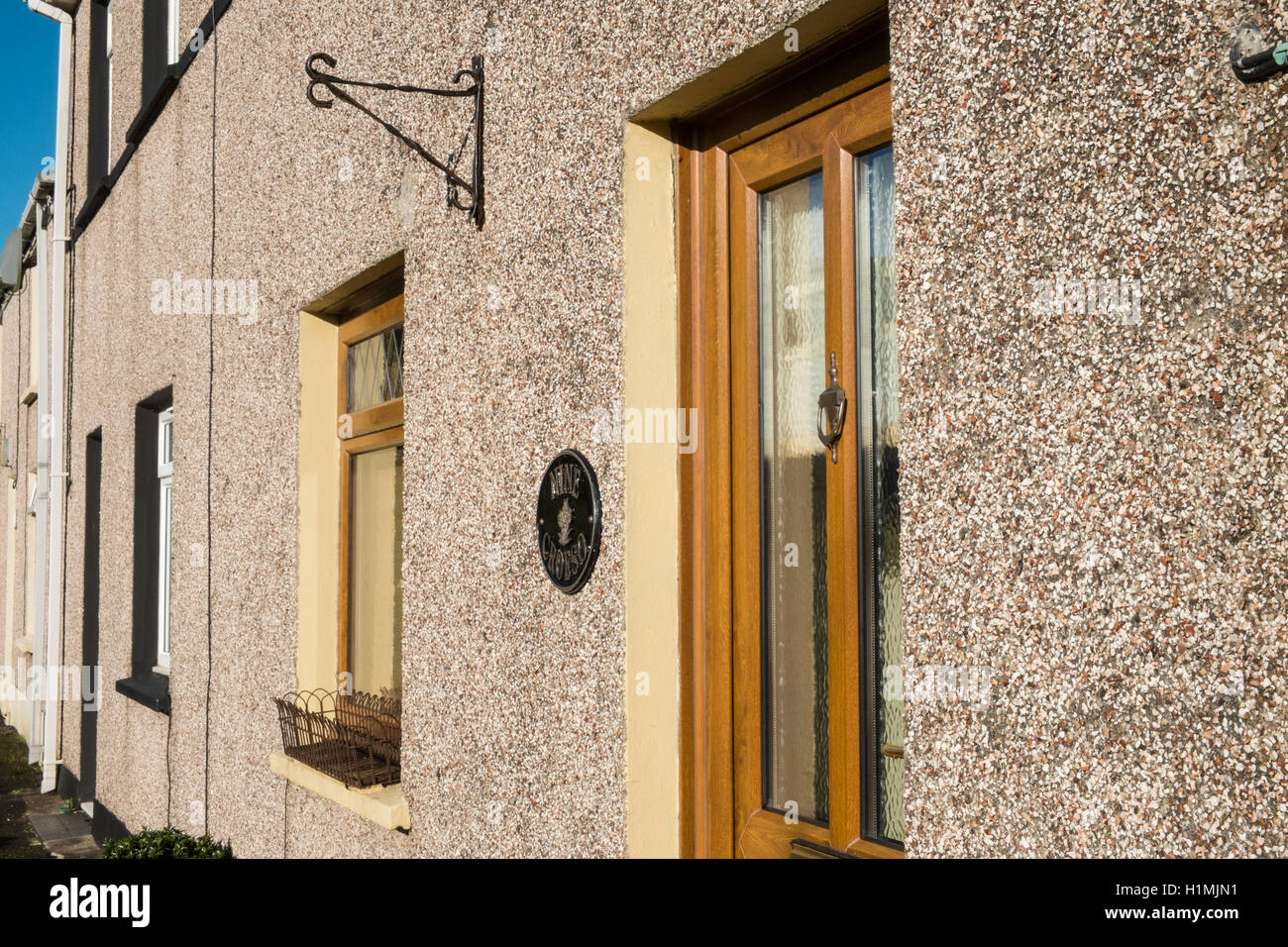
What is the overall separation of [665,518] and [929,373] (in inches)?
36.5

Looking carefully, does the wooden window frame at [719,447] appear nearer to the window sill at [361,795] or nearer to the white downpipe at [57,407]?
the window sill at [361,795]

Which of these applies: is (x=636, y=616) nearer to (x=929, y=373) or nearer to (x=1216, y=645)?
(x=929, y=373)

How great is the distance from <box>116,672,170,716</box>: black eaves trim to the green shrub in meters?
0.88

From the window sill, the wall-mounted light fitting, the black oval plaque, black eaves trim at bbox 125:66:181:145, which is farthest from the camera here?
black eaves trim at bbox 125:66:181:145

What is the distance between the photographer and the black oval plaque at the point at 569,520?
271 cm

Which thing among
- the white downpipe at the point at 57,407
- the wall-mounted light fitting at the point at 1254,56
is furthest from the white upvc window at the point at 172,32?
the wall-mounted light fitting at the point at 1254,56

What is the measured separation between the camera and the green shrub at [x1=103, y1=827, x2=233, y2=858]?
5141mm

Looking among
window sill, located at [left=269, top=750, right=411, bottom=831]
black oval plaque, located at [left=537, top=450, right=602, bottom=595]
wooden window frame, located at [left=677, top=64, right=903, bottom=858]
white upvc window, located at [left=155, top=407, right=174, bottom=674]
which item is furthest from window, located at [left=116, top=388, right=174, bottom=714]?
wooden window frame, located at [left=677, top=64, right=903, bottom=858]

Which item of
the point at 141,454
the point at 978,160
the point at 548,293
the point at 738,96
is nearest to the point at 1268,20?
the point at 978,160

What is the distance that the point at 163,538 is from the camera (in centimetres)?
697

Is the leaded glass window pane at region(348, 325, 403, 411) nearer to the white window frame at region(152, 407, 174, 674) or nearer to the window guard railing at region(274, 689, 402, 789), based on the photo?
the window guard railing at region(274, 689, 402, 789)

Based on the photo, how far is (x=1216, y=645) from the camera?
1.46 meters

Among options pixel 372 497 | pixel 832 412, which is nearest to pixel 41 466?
pixel 372 497

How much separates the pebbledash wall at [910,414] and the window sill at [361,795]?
9 cm
